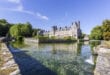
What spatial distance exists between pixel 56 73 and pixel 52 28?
11521cm

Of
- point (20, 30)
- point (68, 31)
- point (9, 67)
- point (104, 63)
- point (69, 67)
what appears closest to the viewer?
point (9, 67)

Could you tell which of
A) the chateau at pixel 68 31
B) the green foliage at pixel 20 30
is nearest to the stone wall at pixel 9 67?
the green foliage at pixel 20 30

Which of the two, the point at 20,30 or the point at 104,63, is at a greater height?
the point at 20,30

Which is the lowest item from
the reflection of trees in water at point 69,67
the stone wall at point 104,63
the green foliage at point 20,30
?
the reflection of trees in water at point 69,67

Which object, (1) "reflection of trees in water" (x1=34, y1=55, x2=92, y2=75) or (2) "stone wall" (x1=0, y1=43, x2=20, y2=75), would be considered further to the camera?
(1) "reflection of trees in water" (x1=34, y1=55, x2=92, y2=75)

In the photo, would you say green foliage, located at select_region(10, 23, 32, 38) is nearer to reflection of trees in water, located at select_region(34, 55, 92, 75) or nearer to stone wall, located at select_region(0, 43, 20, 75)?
reflection of trees in water, located at select_region(34, 55, 92, 75)

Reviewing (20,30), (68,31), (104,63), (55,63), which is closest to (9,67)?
(104,63)

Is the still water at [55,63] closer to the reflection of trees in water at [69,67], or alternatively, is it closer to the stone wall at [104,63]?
the reflection of trees in water at [69,67]

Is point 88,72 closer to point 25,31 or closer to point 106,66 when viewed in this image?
point 106,66

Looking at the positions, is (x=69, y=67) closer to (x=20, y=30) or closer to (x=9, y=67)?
(x=9, y=67)

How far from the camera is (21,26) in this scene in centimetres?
9169

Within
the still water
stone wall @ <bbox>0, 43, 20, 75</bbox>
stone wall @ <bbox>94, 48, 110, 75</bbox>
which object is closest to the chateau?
the still water

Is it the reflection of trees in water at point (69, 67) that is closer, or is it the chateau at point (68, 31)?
the reflection of trees in water at point (69, 67)

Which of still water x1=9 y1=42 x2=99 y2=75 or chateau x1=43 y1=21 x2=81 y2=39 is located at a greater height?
chateau x1=43 y1=21 x2=81 y2=39
